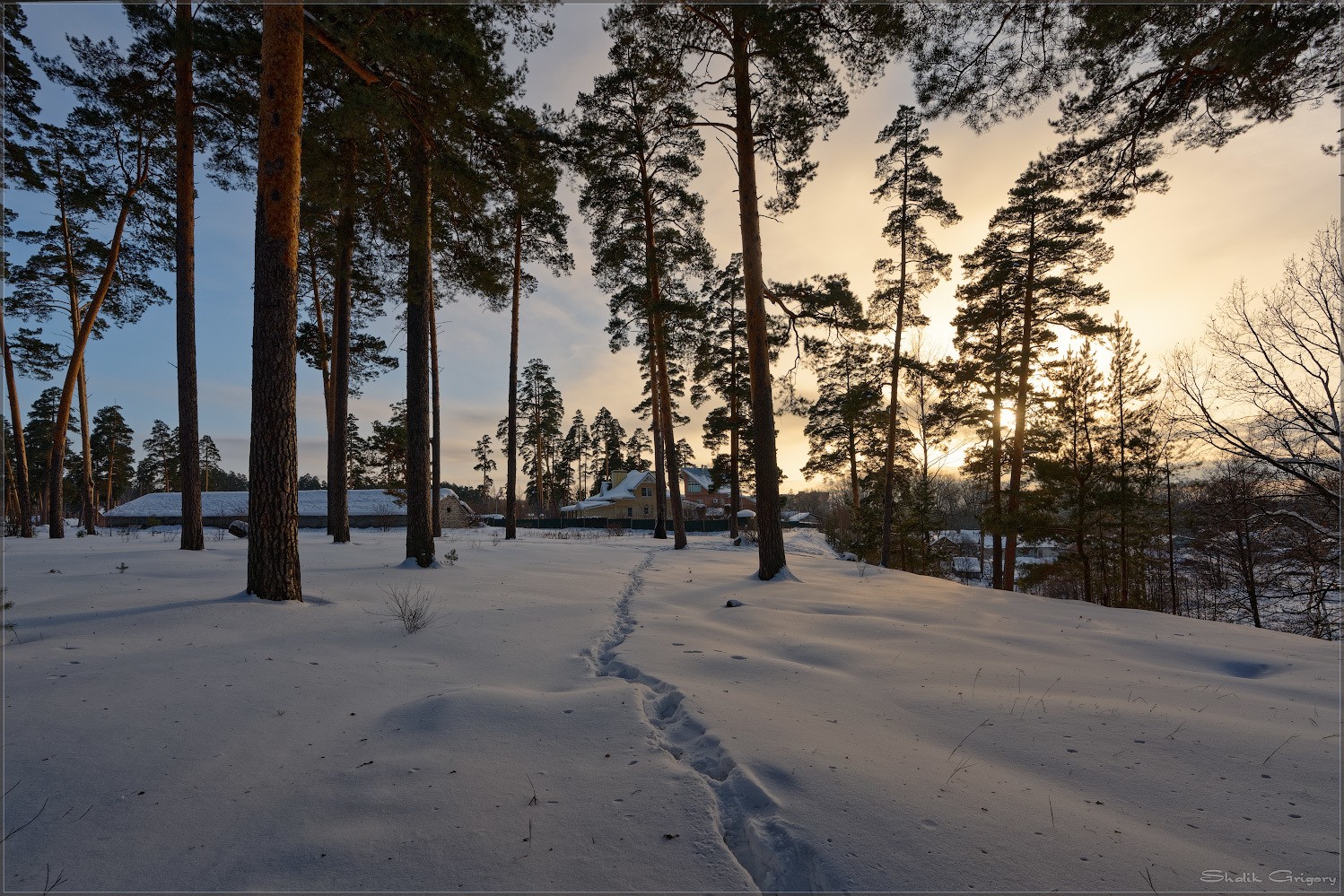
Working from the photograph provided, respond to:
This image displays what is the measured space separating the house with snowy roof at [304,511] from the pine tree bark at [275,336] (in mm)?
30127

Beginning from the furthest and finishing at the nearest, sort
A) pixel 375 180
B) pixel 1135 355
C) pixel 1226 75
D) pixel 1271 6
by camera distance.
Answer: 1. pixel 1135 355
2. pixel 375 180
3. pixel 1226 75
4. pixel 1271 6

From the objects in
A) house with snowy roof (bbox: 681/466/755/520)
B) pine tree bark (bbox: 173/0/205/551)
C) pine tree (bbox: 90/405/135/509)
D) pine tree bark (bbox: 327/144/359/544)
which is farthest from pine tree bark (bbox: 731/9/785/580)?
pine tree (bbox: 90/405/135/509)

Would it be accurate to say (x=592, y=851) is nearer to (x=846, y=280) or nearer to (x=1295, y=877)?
(x=1295, y=877)

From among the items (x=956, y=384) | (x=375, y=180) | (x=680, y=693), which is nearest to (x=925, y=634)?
(x=680, y=693)

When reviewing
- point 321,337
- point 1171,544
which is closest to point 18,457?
point 321,337

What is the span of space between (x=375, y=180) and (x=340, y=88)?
2.56 meters

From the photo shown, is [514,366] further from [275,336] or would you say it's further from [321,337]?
[275,336]

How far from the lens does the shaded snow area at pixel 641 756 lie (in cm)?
159

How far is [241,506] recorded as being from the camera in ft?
120

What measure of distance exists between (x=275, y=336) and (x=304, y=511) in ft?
121

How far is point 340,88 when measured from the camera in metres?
6.26

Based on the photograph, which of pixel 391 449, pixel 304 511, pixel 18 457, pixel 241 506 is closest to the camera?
pixel 18 457

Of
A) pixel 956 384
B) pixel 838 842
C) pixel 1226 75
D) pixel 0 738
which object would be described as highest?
pixel 1226 75

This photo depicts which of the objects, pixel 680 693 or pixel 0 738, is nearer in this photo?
pixel 0 738
